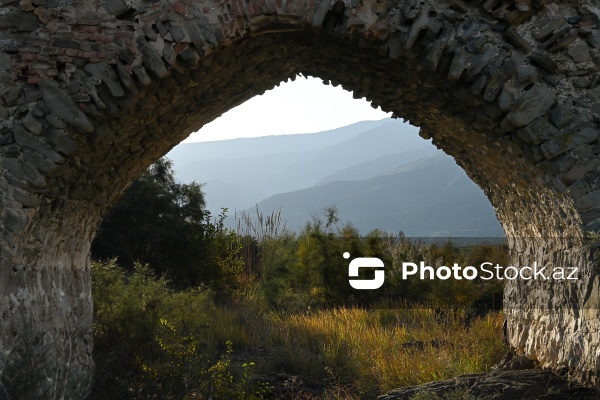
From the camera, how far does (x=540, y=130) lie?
4742mm

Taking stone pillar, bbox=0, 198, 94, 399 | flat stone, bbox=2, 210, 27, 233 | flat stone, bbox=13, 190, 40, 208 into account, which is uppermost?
flat stone, bbox=13, 190, 40, 208

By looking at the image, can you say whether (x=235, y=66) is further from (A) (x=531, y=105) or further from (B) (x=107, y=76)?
(A) (x=531, y=105)

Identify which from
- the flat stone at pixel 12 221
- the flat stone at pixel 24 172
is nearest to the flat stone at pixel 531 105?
the flat stone at pixel 24 172

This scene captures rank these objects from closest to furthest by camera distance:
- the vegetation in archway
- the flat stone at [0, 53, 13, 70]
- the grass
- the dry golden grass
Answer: the flat stone at [0, 53, 13, 70] < the grass < the vegetation in archway < the dry golden grass

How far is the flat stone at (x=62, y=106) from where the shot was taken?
496 cm

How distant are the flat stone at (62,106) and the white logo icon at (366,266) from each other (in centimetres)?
900

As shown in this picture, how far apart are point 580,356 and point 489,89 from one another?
2116 mm

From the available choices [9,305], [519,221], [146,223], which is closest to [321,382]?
[519,221]

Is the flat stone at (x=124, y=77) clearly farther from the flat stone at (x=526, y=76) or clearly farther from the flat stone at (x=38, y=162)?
the flat stone at (x=526, y=76)

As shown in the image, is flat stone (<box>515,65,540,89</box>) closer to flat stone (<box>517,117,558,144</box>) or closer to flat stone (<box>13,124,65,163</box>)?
flat stone (<box>517,117,558,144</box>)

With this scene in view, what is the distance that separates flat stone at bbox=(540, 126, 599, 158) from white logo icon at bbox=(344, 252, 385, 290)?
8754 mm

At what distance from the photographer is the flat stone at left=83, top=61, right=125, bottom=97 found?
195 inches

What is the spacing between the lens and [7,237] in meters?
4.95

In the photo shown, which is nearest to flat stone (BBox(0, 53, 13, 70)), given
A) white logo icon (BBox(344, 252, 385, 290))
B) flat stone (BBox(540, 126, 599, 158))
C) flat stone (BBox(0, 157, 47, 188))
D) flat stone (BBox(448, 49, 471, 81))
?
flat stone (BBox(0, 157, 47, 188))
